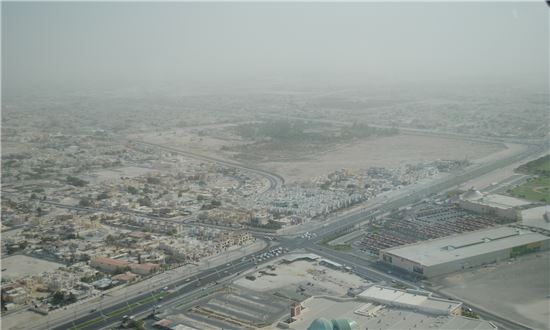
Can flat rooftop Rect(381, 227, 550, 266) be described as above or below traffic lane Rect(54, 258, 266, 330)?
above

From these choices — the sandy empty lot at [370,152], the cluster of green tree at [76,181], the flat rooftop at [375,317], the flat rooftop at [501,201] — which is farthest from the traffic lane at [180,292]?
the cluster of green tree at [76,181]

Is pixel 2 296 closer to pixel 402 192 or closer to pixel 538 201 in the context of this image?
pixel 402 192

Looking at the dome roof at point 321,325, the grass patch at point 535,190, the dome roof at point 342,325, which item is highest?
the dome roof at point 321,325

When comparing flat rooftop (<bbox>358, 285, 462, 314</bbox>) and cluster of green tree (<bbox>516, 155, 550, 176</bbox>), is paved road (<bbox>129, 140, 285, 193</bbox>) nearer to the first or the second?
cluster of green tree (<bbox>516, 155, 550, 176</bbox>)

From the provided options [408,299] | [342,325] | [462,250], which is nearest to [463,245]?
[462,250]

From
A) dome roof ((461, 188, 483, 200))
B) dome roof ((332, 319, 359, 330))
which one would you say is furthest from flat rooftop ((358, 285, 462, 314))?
dome roof ((461, 188, 483, 200))

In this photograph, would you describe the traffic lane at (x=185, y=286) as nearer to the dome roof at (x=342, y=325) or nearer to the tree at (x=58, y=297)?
the tree at (x=58, y=297)
